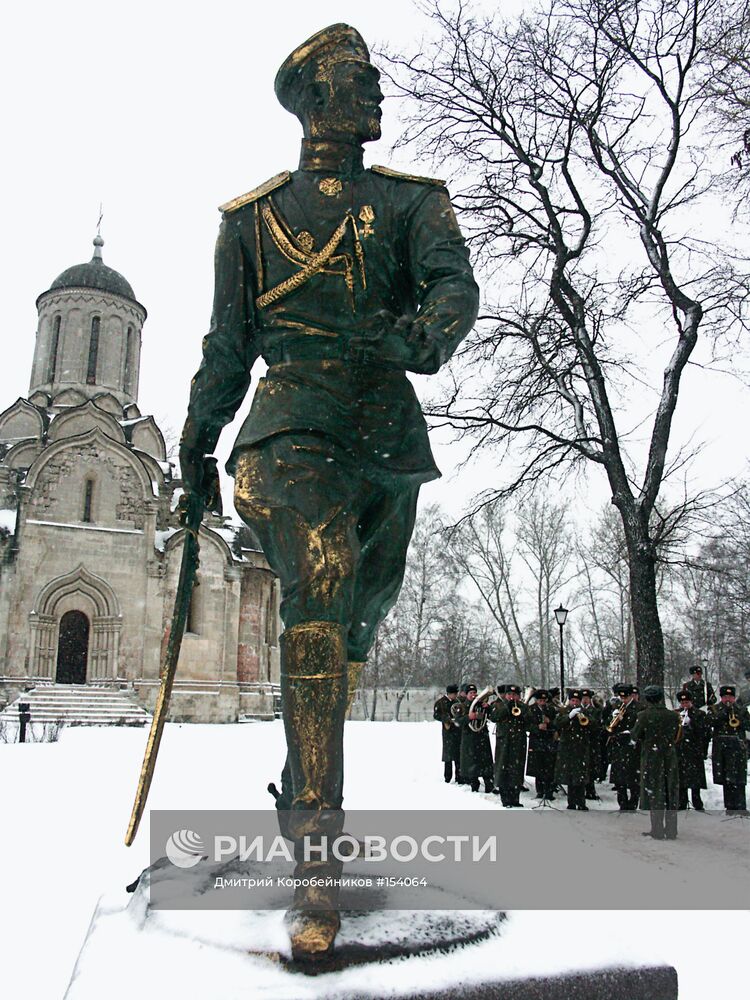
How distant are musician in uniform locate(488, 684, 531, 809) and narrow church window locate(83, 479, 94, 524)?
24.5 metres

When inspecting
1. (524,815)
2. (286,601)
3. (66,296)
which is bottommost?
(524,815)

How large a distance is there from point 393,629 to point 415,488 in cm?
4999

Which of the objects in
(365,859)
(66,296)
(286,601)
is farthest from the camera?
(66,296)

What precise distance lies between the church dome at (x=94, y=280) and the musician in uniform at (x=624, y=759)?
32.2 metres

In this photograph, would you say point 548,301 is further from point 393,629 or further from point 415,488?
point 393,629

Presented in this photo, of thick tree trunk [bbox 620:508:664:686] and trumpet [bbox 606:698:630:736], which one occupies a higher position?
thick tree trunk [bbox 620:508:664:686]

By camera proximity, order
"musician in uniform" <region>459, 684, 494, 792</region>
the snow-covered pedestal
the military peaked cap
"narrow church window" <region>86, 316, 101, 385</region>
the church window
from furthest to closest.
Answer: "narrow church window" <region>86, 316, 101, 385</region> < the church window < "musician in uniform" <region>459, 684, 494, 792</region> < the military peaked cap < the snow-covered pedestal

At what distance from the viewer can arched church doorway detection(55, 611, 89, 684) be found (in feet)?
108

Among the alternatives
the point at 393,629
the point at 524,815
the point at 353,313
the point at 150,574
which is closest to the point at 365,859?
the point at 353,313

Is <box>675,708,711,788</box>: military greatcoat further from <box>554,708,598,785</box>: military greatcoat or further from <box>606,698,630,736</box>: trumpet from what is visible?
<box>554,708,598,785</box>: military greatcoat

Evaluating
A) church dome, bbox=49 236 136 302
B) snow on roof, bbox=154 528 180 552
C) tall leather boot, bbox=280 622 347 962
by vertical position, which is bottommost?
tall leather boot, bbox=280 622 347 962

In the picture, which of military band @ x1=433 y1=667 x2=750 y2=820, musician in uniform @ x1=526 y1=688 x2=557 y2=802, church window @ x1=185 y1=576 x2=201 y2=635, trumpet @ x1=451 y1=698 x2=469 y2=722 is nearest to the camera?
military band @ x1=433 y1=667 x2=750 y2=820

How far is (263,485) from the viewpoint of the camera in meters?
2.69

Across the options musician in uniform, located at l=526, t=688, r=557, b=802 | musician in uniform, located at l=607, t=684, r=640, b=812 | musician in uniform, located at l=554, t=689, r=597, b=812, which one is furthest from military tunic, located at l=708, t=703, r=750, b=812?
musician in uniform, located at l=526, t=688, r=557, b=802
